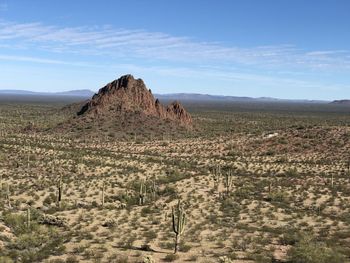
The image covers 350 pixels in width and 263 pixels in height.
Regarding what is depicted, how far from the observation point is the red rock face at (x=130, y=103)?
90.6 meters

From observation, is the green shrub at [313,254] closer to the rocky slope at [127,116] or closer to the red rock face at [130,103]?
the rocky slope at [127,116]

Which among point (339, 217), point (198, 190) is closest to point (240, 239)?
point (339, 217)

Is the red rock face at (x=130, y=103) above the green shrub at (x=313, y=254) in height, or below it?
above

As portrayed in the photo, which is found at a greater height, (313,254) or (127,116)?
(127,116)

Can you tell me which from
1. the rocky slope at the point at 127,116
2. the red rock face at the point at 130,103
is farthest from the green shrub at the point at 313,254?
the red rock face at the point at 130,103

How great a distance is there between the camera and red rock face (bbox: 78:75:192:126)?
90562mm

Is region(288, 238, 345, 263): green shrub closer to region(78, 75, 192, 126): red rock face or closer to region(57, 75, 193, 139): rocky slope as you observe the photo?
region(57, 75, 193, 139): rocky slope

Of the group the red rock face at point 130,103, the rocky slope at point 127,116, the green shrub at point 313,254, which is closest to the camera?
the green shrub at point 313,254

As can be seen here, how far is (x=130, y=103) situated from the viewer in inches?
3629

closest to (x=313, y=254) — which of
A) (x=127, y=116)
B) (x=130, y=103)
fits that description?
(x=127, y=116)

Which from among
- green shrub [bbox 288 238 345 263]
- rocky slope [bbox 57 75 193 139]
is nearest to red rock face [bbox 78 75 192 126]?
rocky slope [bbox 57 75 193 139]

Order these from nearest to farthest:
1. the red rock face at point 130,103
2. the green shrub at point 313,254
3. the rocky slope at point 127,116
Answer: the green shrub at point 313,254, the rocky slope at point 127,116, the red rock face at point 130,103

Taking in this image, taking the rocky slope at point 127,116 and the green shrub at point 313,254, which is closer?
the green shrub at point 313,254

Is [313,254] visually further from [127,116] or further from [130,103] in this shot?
[130,103]
